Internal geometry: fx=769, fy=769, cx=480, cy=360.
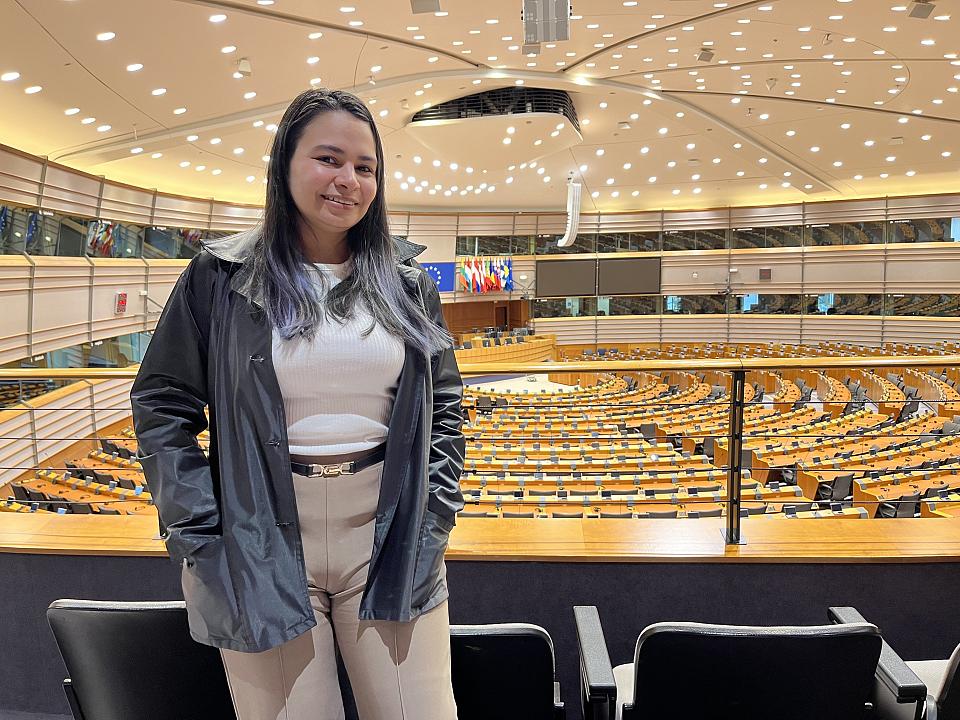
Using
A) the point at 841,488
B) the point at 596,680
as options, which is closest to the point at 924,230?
the point at 841,488

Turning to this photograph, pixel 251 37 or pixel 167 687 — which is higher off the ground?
pixel 251 37

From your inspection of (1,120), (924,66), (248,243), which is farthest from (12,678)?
(924,66)

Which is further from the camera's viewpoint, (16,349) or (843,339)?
(843,339)

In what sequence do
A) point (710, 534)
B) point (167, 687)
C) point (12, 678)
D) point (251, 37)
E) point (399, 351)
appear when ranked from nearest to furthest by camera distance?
point (399, 351) → point (167, 687) → point (12, 678) → point (710, 534) → point (251, 37)

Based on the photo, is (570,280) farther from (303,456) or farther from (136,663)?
(303,456)

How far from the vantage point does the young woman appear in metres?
1.48

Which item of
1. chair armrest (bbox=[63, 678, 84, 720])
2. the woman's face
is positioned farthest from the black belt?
chair armrest (bbox=[63, 678, 84, 720])

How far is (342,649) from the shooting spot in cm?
156

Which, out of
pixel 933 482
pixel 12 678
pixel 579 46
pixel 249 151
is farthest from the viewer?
pixel 249 151

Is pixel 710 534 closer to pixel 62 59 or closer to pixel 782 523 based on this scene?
pixel 782 523

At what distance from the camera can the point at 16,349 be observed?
41.2 feet

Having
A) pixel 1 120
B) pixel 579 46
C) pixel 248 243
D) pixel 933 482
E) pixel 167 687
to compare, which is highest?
pixel 579 46

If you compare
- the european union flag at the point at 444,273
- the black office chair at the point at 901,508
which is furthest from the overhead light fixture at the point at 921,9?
the european union flag at the point at 444,273

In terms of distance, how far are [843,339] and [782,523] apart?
23.4 m
